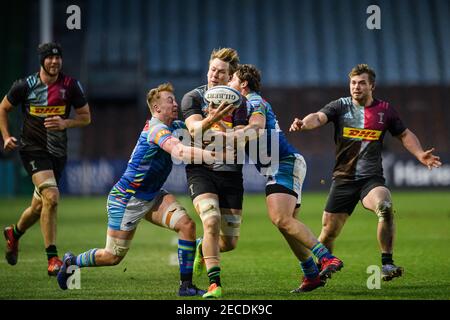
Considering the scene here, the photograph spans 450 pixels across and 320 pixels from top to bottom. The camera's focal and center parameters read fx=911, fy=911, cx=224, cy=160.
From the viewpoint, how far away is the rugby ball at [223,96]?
7.62m

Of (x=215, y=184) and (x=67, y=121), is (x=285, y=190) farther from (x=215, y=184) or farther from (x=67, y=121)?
(x=67, y=121)

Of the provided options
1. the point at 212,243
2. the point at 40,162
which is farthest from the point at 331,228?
the point at 40,162

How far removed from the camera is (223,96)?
763cm

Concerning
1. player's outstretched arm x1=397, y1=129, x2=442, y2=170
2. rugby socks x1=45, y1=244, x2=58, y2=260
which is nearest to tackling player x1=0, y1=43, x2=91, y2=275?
rugby socks x1=45, y1=244, x2=58, y2=260

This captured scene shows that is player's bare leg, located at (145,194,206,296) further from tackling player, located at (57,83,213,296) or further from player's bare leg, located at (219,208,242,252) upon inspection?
player's bare leg, located at (219,208,242,252)

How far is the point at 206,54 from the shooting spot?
38.1 meters

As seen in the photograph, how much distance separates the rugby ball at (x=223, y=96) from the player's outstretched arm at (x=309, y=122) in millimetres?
1021

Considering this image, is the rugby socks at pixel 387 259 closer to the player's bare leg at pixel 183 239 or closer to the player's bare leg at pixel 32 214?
the player's bare leg at pixel 183 239

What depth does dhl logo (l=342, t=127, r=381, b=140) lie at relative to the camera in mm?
9477

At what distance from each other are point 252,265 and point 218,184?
9.28ft

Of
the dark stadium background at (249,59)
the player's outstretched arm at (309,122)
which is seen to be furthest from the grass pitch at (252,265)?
the dark stadium background at (249,59)

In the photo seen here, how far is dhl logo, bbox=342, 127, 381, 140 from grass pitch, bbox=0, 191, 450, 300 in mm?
1460

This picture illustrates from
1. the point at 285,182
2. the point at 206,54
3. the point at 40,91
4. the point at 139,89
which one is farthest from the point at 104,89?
the point at 285,182
